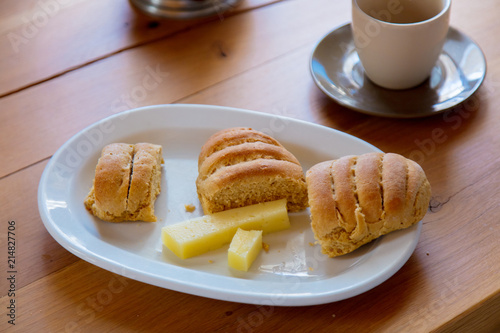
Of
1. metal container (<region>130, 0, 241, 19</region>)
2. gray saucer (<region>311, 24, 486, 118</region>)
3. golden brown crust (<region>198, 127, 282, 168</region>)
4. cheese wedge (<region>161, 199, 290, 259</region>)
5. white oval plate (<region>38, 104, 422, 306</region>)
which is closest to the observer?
white oval plate (<region>38, 104, 422, 306</region>)

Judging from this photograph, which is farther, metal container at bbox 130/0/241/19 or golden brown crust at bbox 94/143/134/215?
metal container at bbox 130/0/241/19

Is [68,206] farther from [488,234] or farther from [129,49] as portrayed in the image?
[488,234]

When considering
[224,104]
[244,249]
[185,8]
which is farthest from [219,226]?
[185,8]

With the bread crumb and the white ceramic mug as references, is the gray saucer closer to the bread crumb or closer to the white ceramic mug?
the white ceramic mug

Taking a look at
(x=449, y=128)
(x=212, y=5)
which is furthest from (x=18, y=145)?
(x=449, y=128)

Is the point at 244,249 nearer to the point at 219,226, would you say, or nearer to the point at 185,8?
the point at 219,226

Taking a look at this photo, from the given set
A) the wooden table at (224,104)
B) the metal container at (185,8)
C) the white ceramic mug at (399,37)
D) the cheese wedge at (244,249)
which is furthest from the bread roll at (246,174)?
the metal container at (185,8)

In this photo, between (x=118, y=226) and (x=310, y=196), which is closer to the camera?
(x=310, y=196)

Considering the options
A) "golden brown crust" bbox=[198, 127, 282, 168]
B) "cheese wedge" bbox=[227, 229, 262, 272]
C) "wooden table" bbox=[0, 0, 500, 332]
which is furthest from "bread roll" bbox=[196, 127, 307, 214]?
"wooden table" bbox=[0, 0, 500, 332]
